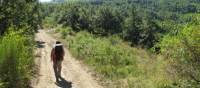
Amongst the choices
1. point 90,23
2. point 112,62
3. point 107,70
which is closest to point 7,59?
point 107,70

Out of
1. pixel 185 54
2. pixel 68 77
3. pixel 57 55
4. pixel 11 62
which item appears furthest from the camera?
pixel 68 77

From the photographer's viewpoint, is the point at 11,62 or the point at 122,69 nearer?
the point at 11,62

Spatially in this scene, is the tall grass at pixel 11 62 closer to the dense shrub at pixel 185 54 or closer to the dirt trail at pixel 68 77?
the dirt trail at pixel 68 77

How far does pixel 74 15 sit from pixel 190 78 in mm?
44872

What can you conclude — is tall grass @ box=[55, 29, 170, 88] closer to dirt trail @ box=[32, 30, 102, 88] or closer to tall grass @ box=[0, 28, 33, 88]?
dirt trail @ box=[32, 30, 102, 88]

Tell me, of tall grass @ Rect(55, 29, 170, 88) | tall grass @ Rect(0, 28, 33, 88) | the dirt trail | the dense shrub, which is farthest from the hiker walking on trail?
the dense shrub

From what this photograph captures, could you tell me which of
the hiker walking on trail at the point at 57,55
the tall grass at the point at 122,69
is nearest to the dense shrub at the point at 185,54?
the tall grass at the point at 122,69

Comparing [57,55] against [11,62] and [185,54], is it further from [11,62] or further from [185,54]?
[185,54]

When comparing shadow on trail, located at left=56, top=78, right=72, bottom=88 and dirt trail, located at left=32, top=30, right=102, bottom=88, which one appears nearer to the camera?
shadow on trail, located at left=56, top=78, right=72, bottom=88

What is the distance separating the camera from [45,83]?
14.2 metres

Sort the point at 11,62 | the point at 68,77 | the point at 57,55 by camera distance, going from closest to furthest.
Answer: the point at 11,62 → the point at 57,55 → the point at 68,77

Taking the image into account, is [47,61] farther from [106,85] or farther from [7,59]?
[7,59]

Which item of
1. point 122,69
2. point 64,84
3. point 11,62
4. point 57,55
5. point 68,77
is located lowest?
point 122,69

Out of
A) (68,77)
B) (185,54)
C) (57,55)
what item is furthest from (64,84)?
(185,54)
